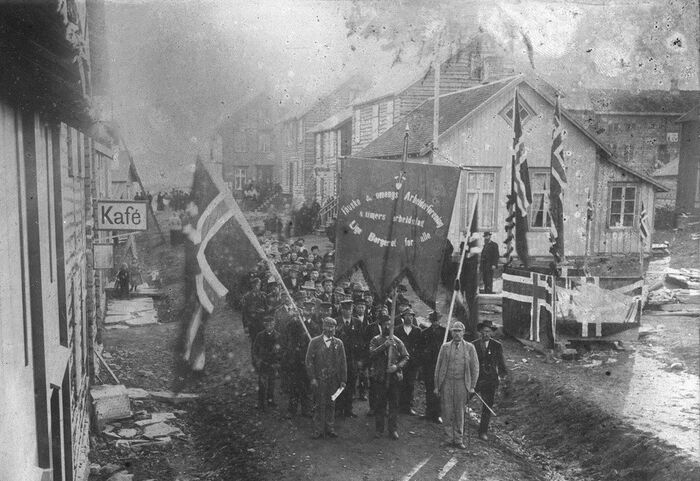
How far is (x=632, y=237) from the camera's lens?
21.0 metres

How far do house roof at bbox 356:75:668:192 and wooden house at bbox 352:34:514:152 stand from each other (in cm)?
77

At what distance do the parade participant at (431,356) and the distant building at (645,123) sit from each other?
25.0 metres

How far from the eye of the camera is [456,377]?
8539 millimetres

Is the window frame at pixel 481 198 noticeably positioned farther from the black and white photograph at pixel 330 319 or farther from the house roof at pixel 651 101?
the house roof at pixel 651 101

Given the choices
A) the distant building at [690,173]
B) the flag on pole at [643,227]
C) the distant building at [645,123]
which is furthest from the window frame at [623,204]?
the distant building at [645,123]

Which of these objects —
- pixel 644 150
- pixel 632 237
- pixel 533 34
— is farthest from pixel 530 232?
pixel 644 150

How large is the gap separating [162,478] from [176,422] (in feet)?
6.05

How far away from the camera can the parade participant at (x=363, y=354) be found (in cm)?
977

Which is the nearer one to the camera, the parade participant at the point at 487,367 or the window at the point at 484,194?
the parade participant at the point at 487,367

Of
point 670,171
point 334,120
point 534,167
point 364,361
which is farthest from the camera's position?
point 670,171

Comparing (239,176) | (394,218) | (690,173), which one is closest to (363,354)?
(394,218)

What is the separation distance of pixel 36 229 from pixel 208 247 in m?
2.82

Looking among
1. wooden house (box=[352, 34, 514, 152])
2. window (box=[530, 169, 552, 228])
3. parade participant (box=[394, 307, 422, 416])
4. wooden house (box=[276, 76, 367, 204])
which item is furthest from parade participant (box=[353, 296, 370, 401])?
wooden house (box=[276, 76, 367, 204])

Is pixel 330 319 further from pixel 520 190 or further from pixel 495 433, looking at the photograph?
pixel 520 190
